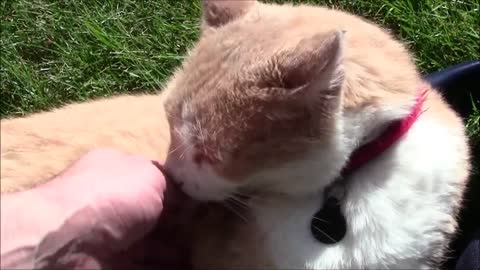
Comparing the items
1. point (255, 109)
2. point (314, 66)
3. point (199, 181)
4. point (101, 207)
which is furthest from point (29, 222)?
point (314, 66)

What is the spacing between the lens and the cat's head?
4.41 feet

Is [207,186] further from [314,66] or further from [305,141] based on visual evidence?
[314,66]

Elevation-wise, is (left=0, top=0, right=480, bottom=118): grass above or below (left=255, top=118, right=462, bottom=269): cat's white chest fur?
below

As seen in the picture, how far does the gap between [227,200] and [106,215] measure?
28 centimetres

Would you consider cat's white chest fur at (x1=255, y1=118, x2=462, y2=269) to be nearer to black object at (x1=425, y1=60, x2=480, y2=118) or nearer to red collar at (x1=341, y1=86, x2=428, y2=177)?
red collar at (x1=341, y1=86, x2=428, y2=177)

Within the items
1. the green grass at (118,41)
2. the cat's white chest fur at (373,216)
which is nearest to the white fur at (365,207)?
the cat's white chest fur at (373,216)

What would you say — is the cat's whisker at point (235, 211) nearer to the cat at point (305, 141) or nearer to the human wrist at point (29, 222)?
the cat at point (305, 141)

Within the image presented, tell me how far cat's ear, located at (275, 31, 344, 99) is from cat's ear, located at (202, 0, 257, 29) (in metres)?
0.27

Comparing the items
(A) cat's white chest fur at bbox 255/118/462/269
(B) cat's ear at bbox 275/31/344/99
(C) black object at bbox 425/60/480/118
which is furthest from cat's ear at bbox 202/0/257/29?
(C) black object at bbox 425/60/480/118

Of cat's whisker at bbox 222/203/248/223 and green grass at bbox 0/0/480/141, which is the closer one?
cat's whisker at bbox 222/203/248/223

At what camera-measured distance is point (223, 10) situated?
5.18 feet

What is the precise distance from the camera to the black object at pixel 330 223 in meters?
1.54

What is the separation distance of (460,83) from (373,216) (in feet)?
2.91

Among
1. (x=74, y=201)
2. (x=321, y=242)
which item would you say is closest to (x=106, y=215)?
(x=74, y=201)
